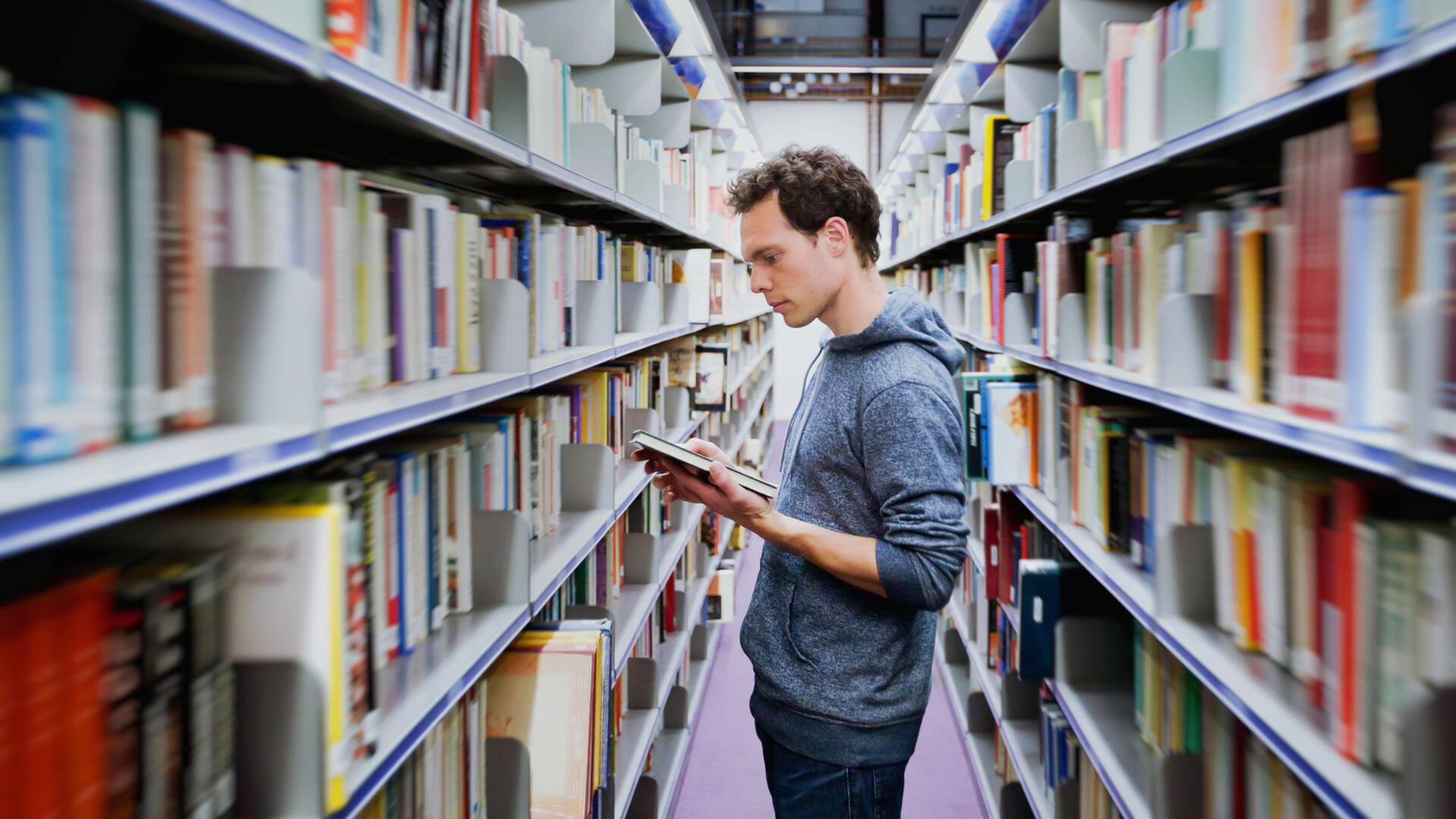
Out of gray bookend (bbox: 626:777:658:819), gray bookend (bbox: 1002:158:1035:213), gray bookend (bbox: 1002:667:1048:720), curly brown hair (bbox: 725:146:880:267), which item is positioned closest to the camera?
curly brown hair (bbox: 725:146:880:267)

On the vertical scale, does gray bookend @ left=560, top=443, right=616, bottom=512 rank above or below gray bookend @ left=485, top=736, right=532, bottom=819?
above

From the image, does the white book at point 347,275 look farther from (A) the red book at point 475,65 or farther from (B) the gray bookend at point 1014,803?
(B) the gray bookend at point 1014,803

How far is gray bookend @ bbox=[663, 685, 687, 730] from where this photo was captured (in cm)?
334

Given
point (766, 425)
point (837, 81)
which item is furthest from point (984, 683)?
point (837, 81)

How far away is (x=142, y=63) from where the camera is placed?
0.97m

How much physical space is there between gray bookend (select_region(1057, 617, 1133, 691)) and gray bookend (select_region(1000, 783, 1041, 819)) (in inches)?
32.1

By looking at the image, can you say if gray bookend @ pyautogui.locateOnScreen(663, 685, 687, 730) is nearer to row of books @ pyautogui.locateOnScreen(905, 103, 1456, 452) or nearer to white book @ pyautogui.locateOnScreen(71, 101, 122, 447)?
row of books @ pyautogui.locateOnScreen(905, 103, 1456, 452)

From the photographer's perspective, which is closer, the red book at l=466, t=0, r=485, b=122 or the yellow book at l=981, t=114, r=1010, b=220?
the red book at l=466, t=0, r=485, b=122

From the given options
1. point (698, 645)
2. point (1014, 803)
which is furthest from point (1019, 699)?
point (698, 645)

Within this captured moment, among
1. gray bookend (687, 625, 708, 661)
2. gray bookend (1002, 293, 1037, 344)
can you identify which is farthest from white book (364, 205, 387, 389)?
gray bookend (687, 625, 708, 661)

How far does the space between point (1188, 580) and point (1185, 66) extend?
0.80m

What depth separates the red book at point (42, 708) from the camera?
0.63 m

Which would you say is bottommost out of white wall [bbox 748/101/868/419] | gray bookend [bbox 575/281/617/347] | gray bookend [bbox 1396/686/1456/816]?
gray bookend [bbox 1396/686/1456/816]

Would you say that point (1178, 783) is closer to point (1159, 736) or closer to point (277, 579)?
point (1159, 736)
